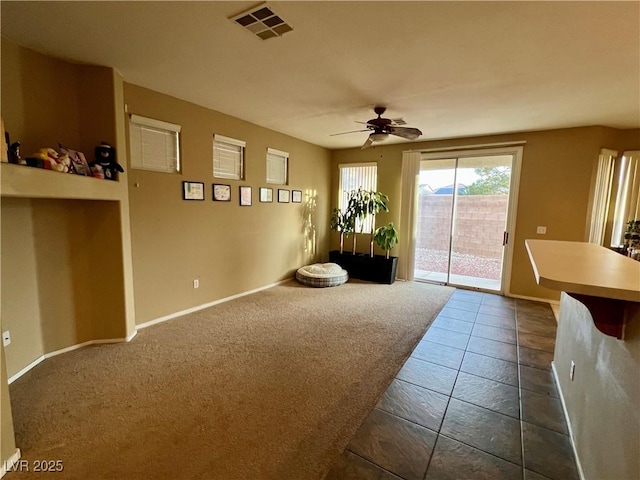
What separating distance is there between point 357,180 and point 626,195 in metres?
4.17

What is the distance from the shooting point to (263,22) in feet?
6.40

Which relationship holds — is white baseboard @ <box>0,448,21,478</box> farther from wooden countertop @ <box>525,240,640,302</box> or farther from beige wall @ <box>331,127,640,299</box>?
beige wall @ <box>331,127,640,299</box>

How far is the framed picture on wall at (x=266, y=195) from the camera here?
4664 millimetres

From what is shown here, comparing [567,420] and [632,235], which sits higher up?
[632,235]

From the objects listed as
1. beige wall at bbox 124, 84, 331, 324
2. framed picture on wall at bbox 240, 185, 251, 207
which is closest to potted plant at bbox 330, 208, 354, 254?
beige wall at bbox 124, 84, 331, 324

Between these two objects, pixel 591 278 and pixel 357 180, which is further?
pixel 357 180

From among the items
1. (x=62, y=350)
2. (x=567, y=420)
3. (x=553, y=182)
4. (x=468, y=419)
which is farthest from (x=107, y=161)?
(x=553, y=182)

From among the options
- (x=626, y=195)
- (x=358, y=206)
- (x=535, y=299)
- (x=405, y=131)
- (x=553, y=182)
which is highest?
(x=405, y=131)

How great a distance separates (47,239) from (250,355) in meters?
2.08

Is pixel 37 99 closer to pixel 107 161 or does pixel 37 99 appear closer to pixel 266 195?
pixel 107 161

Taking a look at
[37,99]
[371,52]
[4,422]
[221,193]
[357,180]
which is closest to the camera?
[4,422]

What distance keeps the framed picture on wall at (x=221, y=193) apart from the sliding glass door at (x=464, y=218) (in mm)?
3407

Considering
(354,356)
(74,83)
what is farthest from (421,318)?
(74,83)

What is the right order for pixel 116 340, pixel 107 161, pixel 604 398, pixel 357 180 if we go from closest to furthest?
pixel 604 398 < pixel 107 161 < pixel 116 340 < pixel 357 180
